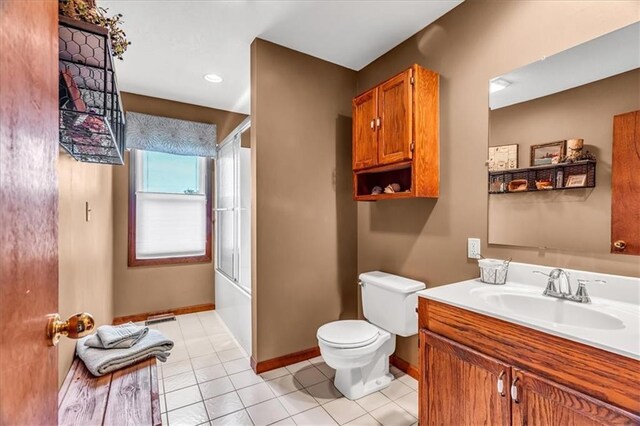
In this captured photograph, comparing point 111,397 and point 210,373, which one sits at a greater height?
point 111,397

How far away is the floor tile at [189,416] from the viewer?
177cm

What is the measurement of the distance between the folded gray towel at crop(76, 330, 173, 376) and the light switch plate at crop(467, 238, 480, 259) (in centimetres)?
179

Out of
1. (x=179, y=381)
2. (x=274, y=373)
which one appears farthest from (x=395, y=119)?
(x=179, y=381)

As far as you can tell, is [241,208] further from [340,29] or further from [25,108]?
[25,108]

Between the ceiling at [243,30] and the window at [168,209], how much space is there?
0.98 meters

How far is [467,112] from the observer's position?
188 cm

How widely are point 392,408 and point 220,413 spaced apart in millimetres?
1072

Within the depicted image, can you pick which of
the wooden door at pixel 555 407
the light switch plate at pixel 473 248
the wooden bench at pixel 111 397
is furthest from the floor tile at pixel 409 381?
the wooden bench at pixel 111 397

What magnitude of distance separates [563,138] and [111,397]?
91.2 inches

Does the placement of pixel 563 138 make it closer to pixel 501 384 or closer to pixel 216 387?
pixel 501 384

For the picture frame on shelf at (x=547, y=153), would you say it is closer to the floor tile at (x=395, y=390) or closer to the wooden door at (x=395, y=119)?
the wooden door at (x=395, y=119)

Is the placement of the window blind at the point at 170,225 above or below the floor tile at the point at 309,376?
above

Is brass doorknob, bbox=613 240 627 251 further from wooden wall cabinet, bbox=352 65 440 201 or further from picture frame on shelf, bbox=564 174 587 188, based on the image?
wooden wall cabinet, bbox=352 65 440 201

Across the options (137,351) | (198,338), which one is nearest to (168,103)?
(198,338)
